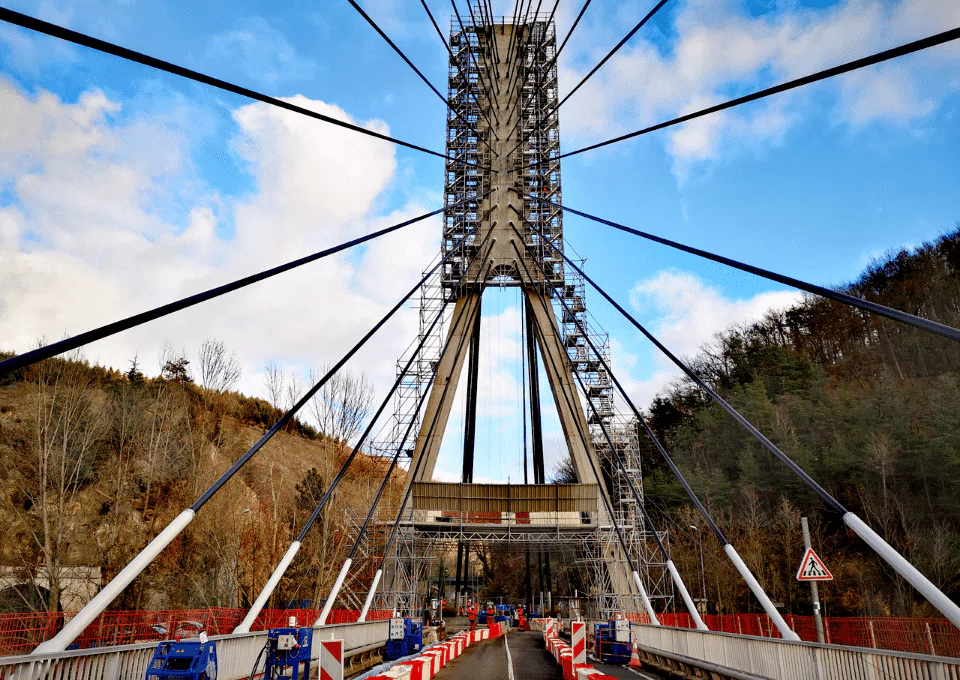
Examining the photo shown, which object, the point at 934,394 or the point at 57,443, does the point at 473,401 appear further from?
the point at 934,394

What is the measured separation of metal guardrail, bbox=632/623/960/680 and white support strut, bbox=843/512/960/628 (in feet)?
1.41

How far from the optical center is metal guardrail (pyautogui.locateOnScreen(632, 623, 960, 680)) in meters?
6.31

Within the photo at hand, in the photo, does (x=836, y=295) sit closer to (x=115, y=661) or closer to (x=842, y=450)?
(x=115, y=661)

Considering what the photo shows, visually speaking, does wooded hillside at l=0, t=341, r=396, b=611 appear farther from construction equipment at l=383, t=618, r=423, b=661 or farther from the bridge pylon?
construction equipment at l=383, t=618, r=423, b=661

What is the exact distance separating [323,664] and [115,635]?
8334 millimetres

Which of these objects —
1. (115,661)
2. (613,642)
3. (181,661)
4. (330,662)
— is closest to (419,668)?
(330,662)

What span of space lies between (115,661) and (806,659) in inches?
321

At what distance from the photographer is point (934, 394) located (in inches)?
1255

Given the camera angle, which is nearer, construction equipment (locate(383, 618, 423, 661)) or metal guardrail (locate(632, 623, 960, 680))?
metal guardrail (locate(632, 623, 960, 680))

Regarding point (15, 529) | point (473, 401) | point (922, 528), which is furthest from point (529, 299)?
point (15, 529)

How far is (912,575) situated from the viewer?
6.64 meters

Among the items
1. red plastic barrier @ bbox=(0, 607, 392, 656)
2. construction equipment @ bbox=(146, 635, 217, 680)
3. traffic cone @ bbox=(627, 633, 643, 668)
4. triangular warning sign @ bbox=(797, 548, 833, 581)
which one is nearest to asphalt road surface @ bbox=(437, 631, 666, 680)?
traffic cone @ bbox=(627, 633, 643, 668)

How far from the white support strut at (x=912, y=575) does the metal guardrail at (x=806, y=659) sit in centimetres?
43

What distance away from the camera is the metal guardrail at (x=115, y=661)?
20.5ft
